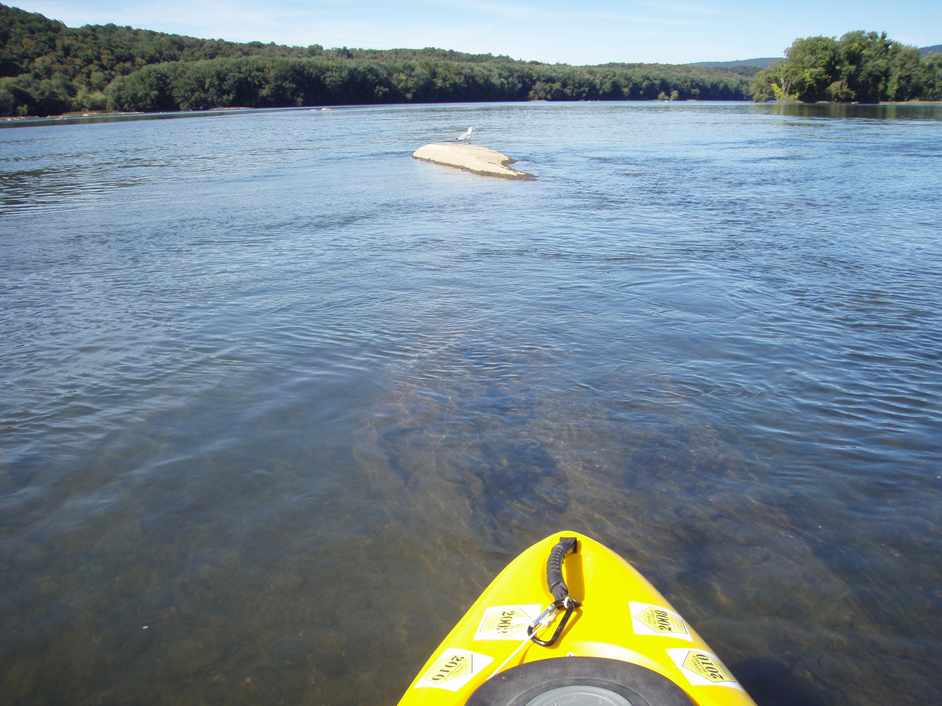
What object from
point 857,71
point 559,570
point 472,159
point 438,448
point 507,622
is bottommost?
point 438,448

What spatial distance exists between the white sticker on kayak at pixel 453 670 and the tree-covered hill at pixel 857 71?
8854cm

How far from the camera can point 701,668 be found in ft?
8.43

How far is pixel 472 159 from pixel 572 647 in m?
20.0

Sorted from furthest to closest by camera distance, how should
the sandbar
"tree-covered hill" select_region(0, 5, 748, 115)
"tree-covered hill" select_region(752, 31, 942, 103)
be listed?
"tree-covered hill" select_region(0, 5, 748, 115)
"tree-covered hill" select_region(752, 31, 942, 103)
the sandbar

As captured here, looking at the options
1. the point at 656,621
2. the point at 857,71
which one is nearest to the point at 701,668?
the point at 656,621

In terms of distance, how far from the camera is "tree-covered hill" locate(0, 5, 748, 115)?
81812mm

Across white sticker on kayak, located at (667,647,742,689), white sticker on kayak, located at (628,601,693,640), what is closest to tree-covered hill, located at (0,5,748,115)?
white sticker on kayak, located at (628,601,693,640)

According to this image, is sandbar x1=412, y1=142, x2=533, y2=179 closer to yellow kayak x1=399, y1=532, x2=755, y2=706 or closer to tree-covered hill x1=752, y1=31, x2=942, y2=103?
yellow kayak x1=399, y1=532, x2=755, y2=706

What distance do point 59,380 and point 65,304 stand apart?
291 cm

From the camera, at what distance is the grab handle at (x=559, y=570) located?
2.82 metres

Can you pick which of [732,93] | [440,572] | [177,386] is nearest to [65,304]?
[177,386]

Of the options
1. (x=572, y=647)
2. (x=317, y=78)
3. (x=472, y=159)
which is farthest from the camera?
(x=317, y=78)

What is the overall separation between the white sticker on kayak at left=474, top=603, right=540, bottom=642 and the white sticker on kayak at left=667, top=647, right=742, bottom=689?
590 mm

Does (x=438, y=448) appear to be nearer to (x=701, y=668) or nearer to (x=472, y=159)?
(x=701, y=668)
